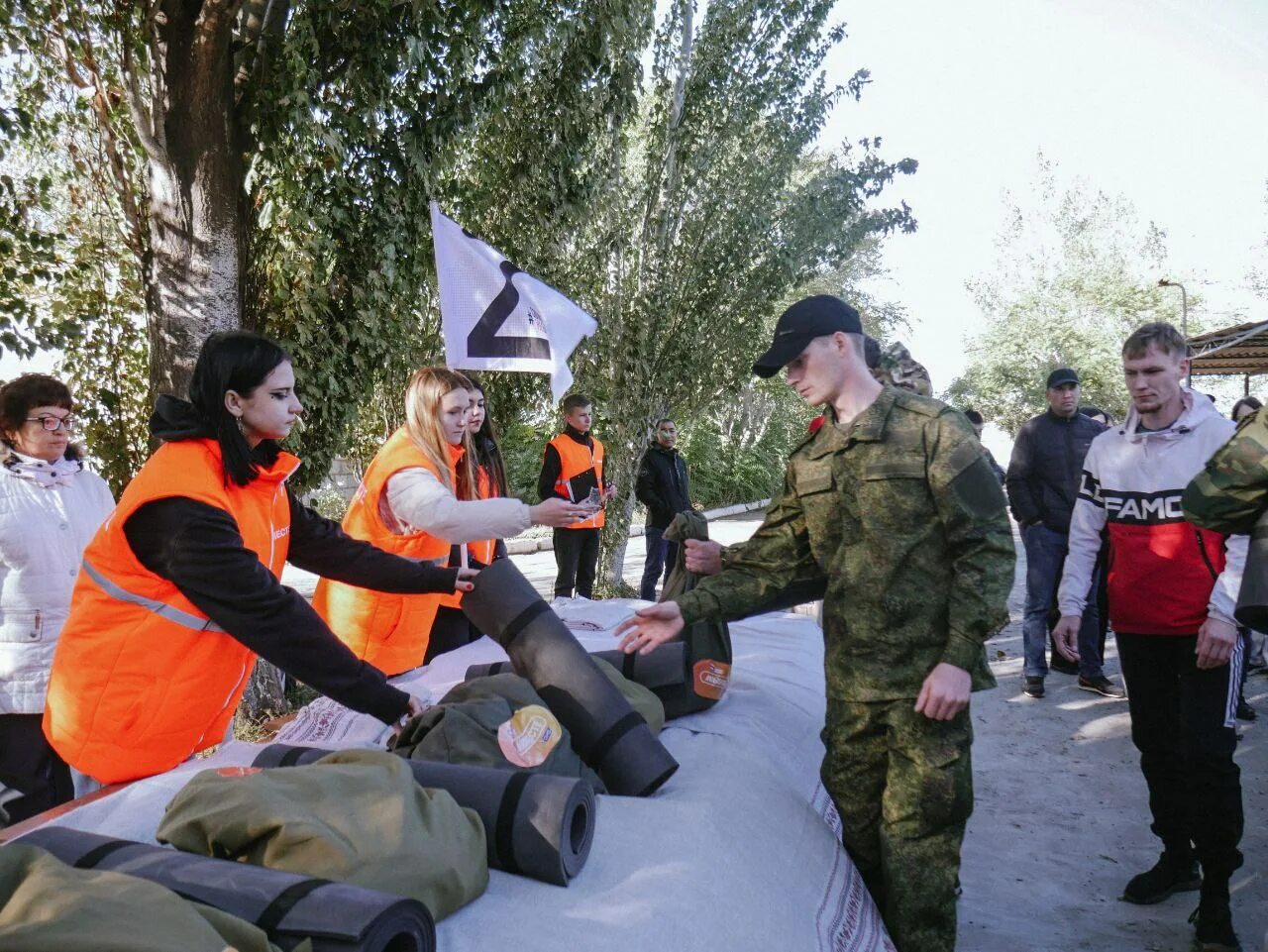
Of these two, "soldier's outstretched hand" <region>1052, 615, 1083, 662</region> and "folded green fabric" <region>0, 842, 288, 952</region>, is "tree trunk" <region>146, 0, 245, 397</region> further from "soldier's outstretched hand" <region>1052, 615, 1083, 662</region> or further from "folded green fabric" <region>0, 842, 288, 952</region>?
"soldier's outstretched hand" <region>1052, 615, 1083, 662</region>

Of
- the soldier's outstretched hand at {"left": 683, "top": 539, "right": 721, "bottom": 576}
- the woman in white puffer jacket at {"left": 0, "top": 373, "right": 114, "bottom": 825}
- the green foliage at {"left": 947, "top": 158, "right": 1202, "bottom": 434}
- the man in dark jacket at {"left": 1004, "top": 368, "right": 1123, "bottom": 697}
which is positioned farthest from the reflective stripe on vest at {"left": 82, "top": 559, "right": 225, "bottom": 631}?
the green foliage at {"left": 947, "top": 158, "right": 1202, "bottom": 434}

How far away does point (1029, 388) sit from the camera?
127 feet

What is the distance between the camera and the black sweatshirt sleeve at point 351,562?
10.1ft

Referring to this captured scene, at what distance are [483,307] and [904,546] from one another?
9.69 ft

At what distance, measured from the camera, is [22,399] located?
3520mm

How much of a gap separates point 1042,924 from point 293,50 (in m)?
5.36

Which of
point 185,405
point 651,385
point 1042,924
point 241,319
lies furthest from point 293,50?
point 651,385

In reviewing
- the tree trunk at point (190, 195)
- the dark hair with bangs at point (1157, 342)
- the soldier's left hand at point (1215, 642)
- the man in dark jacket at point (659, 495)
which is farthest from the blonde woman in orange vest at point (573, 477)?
the soldier's left hand at point (1215, 642)

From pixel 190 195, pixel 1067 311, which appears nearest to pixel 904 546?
pixel 190 195

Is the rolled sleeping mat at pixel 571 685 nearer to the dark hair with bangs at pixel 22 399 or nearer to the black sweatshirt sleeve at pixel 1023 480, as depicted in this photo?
the dark hair with bangs at pixel 22 399

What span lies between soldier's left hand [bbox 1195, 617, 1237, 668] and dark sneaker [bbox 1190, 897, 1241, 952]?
2.64 ft

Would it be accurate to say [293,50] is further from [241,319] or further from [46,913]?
[46,913]

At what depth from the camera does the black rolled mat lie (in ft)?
4.52

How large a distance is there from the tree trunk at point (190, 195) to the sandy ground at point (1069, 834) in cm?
466
